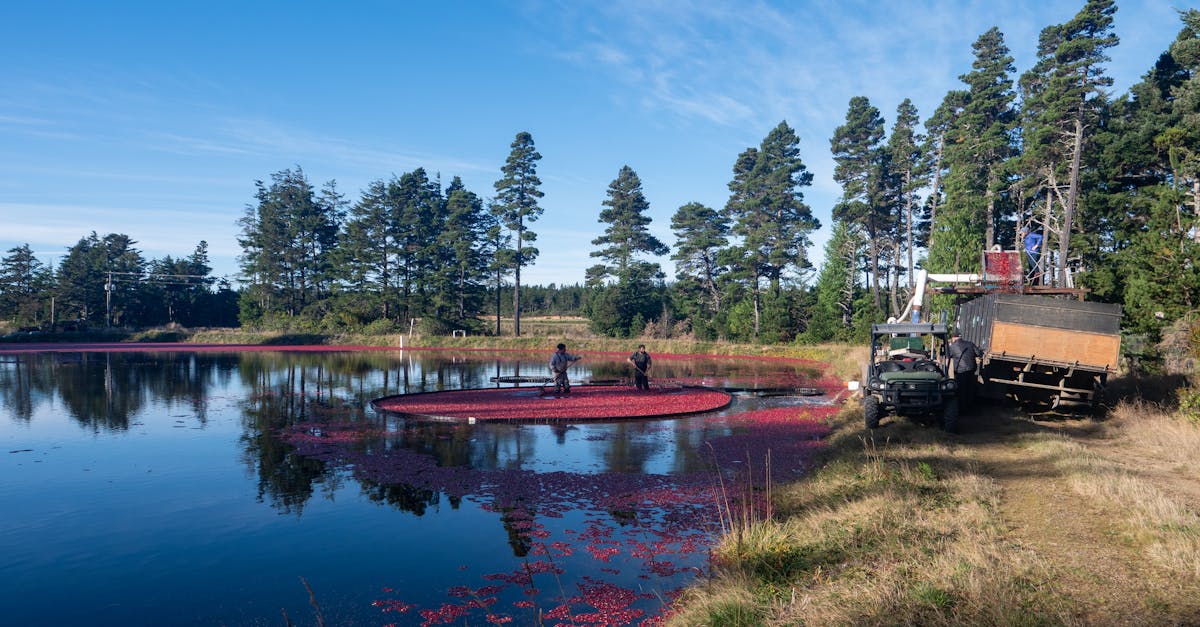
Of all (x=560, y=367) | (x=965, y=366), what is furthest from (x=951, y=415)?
(x=560, y=367)

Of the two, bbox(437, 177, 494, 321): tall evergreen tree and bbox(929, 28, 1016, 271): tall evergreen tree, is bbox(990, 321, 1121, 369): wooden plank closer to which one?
bbox(929, 28, 1016, 271): tall evergreen tree

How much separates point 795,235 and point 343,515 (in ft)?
200

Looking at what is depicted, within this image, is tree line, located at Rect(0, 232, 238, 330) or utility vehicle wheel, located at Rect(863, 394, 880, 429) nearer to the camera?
utility vehicle wheel, located at Rect(863, 394, 880, 429)

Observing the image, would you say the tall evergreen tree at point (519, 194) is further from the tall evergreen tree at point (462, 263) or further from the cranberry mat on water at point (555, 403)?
the cranberry mat on water at point (555, 403)

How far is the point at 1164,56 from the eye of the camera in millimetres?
39875

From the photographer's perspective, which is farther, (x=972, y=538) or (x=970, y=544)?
(x=972, y=538)

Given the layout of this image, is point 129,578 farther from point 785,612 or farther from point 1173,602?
point 1173,602

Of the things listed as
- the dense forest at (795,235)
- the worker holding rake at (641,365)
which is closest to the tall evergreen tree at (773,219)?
the dense forest at (795,235)

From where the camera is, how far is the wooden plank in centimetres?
1467

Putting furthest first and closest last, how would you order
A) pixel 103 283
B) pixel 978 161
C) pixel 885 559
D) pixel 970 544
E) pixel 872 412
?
pixel 103 283 < pixel 978 161 < pixel 872 412 < pixel 970 544 < pixel 885 559

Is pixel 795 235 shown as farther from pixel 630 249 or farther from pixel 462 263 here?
pixel 462 263

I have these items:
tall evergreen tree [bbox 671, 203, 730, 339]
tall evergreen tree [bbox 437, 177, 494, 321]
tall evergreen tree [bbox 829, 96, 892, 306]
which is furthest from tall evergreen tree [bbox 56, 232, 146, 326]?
tall evergreen tree [bbox 829, 96, 892, 306]

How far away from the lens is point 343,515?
10.2 metres

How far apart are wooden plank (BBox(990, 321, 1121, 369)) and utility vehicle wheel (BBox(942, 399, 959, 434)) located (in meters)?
2.47
